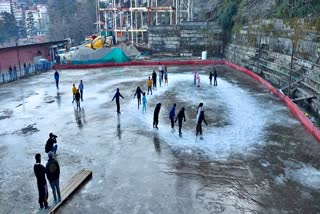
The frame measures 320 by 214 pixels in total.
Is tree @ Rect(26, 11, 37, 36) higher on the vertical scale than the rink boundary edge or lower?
higher

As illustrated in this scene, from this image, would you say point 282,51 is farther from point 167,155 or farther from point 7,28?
point 7,28

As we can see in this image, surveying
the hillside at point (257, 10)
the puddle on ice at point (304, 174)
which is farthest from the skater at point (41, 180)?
the hillside at point (257, 10)

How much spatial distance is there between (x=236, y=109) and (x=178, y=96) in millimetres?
4568

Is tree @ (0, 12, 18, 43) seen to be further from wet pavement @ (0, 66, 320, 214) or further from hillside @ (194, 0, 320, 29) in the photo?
wet pavement @ (0, 66, 320, 214)

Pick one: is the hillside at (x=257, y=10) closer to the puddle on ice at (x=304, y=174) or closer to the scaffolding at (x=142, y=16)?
the scaffolding at (x=142, y=16)

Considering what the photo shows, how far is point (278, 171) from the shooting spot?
10.9 metres

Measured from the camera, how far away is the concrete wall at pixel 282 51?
18906mm

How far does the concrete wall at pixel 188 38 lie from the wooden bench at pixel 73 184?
3424 cm

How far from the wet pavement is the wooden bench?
0.87 feet

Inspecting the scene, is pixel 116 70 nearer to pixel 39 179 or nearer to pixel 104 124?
pixel 104 124

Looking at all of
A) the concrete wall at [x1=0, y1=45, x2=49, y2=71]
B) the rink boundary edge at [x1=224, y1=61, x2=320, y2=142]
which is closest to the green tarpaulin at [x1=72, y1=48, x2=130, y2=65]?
the concrete wall at [x1=0, y1=45, x2=49, y2=71]

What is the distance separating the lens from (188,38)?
42.6m

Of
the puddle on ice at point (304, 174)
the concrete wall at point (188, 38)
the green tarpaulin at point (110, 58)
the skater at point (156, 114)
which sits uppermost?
the concrete wall at point (188, 38)

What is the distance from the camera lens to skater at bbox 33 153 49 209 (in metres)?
8.33
